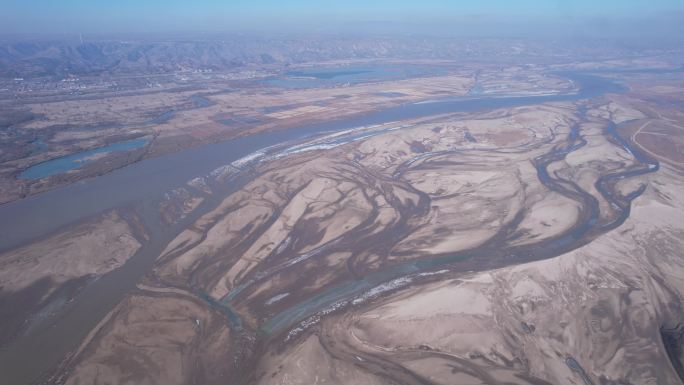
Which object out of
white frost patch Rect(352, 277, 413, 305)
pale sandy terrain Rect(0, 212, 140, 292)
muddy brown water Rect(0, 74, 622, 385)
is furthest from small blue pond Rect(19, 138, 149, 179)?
white frost patch Rect(352, 277, 413, 305)

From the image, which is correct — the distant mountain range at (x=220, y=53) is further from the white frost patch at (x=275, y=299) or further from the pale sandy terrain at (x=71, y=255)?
the white frost patch at (x=275, y=299)

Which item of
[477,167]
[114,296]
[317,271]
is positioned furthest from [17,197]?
[477,167]

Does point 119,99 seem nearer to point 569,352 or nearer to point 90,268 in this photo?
point 90,268

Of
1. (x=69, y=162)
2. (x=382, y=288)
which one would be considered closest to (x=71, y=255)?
(x=382, y=288)

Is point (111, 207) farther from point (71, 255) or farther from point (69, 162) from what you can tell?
point (69, 162)

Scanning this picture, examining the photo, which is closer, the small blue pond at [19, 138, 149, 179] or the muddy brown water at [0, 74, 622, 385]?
the muddy brown water at [0, 74, 622, 385]

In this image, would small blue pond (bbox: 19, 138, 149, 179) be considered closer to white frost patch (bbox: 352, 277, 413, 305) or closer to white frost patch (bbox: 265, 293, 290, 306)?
white frost patch (bbox: 265, 293, 290, 306)

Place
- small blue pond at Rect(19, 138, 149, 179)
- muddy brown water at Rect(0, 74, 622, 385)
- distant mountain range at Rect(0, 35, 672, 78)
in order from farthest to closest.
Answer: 1. distant mountain range at Rect(0, 35, 672, 78)
2. small blue pond at Rect(19, 138, 149, 179)
3. muddy brown water at Rect(0, 74, 622, 385)
